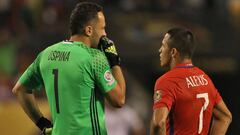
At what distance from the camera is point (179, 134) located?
22.7ft

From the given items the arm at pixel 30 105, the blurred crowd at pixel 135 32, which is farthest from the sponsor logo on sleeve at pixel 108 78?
the blurred crowd at pixel 135 32

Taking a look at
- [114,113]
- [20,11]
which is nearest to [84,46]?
[114,113]

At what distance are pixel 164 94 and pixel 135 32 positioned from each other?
8.16 metres

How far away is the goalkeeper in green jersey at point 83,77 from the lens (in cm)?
672

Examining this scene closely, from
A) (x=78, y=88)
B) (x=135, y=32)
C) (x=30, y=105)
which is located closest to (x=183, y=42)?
(x=78, y=88)

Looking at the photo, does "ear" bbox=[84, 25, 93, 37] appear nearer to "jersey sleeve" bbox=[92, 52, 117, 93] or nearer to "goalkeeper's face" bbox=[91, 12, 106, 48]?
"goalkeeper's face" bbox=[91, 12, 106, 48]

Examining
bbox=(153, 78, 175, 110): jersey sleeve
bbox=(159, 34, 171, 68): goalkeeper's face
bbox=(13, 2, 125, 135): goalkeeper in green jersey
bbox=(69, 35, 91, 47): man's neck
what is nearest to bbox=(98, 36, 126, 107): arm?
bbox=(13, 2, 125, 135): goalkeeper in green jersey

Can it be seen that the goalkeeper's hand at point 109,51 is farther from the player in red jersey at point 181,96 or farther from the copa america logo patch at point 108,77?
the player in red jersey at point 181,96

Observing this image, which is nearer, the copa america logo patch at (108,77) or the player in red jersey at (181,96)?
the copa america logo patch at (108,77)

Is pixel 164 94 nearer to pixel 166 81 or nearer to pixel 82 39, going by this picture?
pixel 166 81

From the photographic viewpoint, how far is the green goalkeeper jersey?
672 cm

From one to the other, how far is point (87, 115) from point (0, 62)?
319 inches

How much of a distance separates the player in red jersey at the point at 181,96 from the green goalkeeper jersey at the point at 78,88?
44 centimetres

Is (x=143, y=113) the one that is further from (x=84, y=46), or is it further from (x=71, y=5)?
(x=84, y=46)
